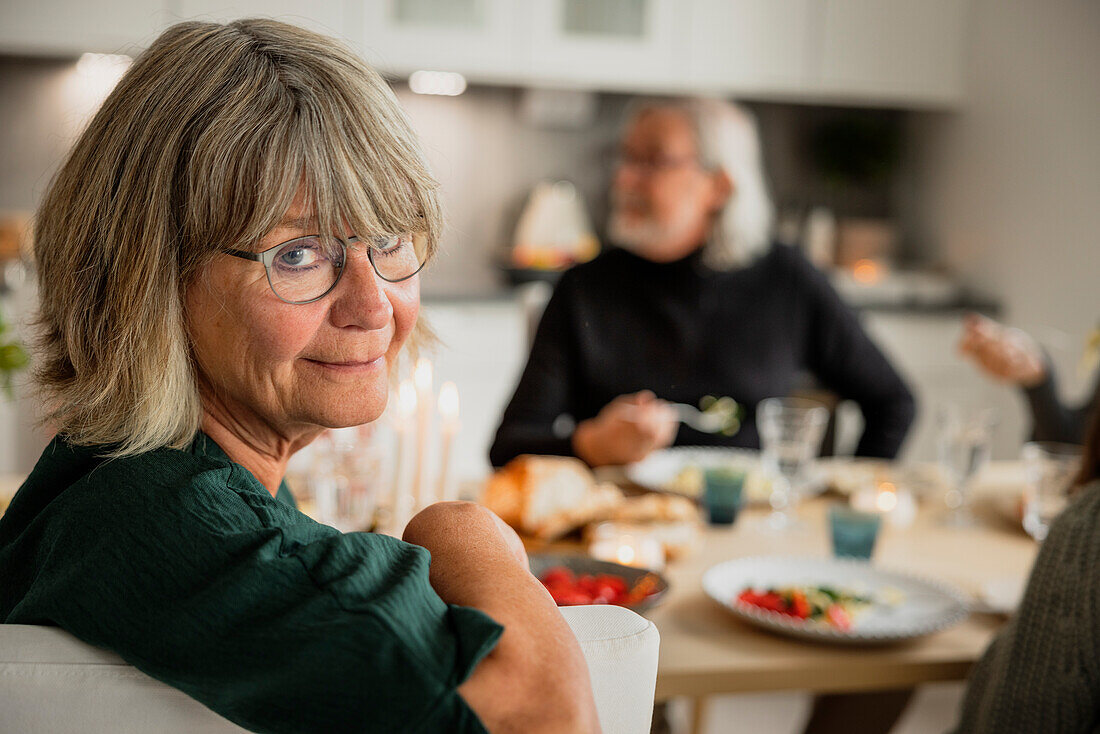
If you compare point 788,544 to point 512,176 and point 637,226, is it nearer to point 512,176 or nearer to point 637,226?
point 637,226

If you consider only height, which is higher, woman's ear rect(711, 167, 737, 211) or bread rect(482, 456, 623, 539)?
woman's ear rect(711, 167, 737, 211)

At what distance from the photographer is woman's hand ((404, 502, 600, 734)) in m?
0.54

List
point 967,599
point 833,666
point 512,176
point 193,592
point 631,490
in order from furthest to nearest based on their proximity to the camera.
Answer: point 512,176 < point 631,490 < point 967,599 < point 833,666 < point 193,592

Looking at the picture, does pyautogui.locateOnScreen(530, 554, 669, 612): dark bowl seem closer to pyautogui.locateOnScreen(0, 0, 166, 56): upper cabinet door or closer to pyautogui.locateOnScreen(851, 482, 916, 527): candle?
pyautogui.locateOnScreen(851, 482, 916, 527): candle

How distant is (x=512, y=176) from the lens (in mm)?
3990

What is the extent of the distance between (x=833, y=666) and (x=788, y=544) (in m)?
Result: 0.43

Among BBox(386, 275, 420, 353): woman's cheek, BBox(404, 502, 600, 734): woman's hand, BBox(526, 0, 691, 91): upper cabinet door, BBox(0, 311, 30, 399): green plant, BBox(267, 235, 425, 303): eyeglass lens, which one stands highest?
BBox(526, 0, 691, 91): upper cabinet door

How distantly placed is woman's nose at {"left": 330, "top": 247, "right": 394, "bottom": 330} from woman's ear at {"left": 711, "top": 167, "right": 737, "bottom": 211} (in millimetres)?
1674

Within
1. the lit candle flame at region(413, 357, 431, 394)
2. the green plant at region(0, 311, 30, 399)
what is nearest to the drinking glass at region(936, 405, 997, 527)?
the lit candle flame at region(413, 357, 431, 394)

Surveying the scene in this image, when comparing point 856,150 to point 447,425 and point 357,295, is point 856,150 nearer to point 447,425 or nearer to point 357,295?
point 447,425

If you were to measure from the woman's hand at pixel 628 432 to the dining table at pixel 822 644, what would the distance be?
0.62ft

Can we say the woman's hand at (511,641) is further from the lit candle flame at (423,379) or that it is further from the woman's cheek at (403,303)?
the lit candle flame at (423,379)

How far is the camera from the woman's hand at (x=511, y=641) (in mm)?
542

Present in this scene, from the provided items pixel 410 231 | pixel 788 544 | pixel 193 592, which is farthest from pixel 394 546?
pixel 788 544
